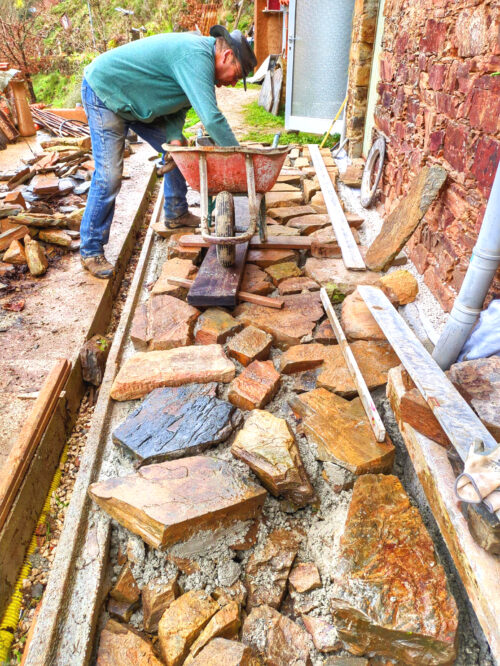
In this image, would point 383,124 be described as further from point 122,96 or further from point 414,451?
point 414,451

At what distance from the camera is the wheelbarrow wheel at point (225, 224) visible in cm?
304

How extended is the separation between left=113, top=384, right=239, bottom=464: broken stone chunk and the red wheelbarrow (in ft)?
4.00

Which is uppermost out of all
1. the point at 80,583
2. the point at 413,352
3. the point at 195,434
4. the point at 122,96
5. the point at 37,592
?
the point at 122,96

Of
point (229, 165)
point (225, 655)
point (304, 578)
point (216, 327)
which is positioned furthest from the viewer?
point (229, 165)

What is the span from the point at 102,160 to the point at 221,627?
10.4ft

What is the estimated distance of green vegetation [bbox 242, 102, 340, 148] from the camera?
24.4ft

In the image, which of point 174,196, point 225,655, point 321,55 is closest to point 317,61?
point 321,55

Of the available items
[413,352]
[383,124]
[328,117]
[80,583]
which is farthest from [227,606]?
[328,117]

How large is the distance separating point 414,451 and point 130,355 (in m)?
1.68

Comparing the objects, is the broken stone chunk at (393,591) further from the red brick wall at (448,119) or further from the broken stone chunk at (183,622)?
the red brick wall at (448,119)

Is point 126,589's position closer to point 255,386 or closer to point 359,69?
point 255,386

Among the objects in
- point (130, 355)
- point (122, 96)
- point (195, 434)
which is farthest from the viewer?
point (122, 96)

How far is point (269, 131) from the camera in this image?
8.23 m

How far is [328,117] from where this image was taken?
7.29 m
